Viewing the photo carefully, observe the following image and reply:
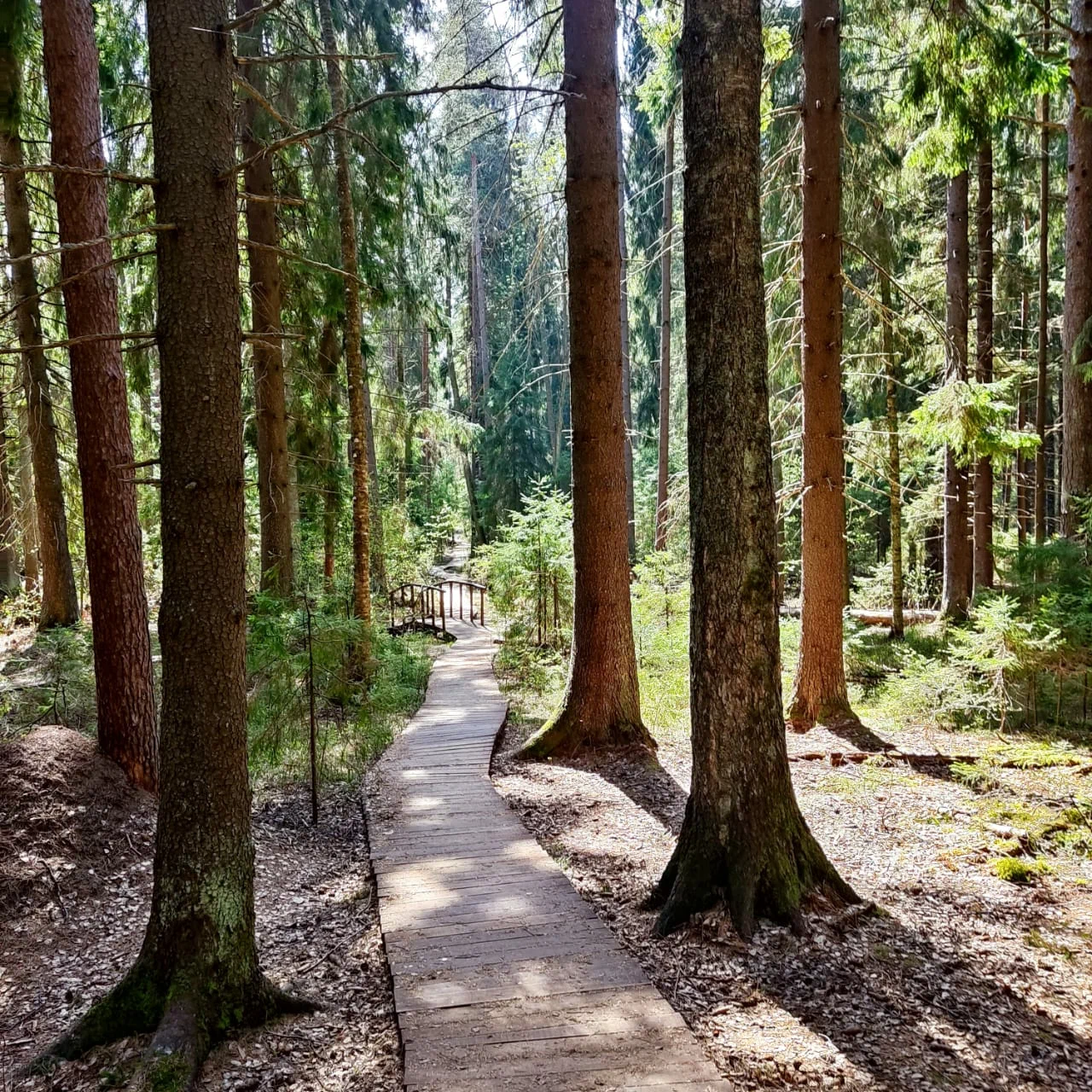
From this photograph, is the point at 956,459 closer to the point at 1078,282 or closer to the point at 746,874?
the point at 1078,282

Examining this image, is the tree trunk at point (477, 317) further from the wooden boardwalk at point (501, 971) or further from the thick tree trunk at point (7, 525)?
the wooden boardwalk at point (501, 971)

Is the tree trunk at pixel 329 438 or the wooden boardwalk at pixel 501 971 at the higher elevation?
the tree trunk at pixel 329 438

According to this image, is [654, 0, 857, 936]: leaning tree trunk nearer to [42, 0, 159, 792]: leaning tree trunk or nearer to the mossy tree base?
the mossy tree base

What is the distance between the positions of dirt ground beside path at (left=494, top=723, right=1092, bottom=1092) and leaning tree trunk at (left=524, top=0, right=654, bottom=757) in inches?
51.7

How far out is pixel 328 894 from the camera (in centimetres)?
480

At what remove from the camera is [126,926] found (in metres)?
4.30

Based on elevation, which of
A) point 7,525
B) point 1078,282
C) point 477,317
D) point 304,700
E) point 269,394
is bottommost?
point 304,700

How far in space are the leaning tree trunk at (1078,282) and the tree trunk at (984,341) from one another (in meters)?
2.73

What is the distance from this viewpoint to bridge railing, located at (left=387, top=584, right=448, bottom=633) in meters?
15.9

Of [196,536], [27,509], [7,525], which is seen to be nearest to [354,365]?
[27,509]

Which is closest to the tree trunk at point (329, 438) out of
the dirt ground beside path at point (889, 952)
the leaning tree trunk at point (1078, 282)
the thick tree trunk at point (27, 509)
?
the thick tree trunk at point (27, 509)

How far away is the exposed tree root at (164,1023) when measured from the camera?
2922mm

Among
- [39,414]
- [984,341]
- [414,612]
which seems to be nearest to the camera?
[39,414]

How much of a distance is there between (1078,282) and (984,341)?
3.05m
